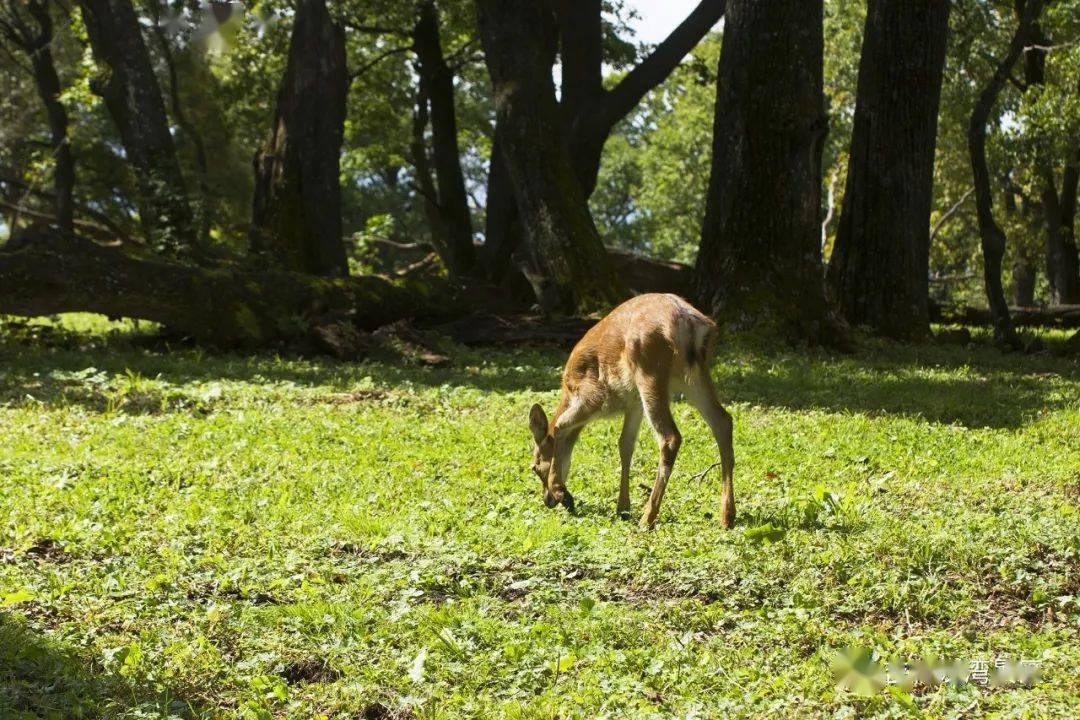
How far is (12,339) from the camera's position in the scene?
1412 centimetres

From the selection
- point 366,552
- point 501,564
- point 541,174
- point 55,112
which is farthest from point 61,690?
point 55,112

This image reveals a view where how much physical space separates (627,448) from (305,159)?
1196 cm

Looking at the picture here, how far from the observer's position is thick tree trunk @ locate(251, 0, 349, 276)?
58.9 feet

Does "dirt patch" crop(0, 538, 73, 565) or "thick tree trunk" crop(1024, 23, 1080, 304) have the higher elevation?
"thick tree trunk" crop(1024, 23, 1080, 304)

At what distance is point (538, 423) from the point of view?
25.1 feet

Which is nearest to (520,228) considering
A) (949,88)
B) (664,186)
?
(949,88)

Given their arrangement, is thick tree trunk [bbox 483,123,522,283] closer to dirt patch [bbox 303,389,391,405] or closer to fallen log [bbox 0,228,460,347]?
fallen log [bbox 0,228,460,347]

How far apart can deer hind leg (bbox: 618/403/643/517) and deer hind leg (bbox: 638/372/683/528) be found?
12.8 inches

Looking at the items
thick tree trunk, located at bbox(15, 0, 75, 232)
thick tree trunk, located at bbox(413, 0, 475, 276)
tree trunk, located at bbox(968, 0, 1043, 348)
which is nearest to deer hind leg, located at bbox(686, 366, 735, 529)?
tree trunk, located at bbox(968, 0, 1043, 348)

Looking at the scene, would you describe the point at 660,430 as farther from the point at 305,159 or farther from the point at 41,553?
the point at 305,159

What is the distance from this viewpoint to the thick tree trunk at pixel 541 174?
16.5m

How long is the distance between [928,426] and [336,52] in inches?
480

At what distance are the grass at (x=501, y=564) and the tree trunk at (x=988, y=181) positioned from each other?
524 cm

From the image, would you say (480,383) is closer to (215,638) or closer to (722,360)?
(722,360)
